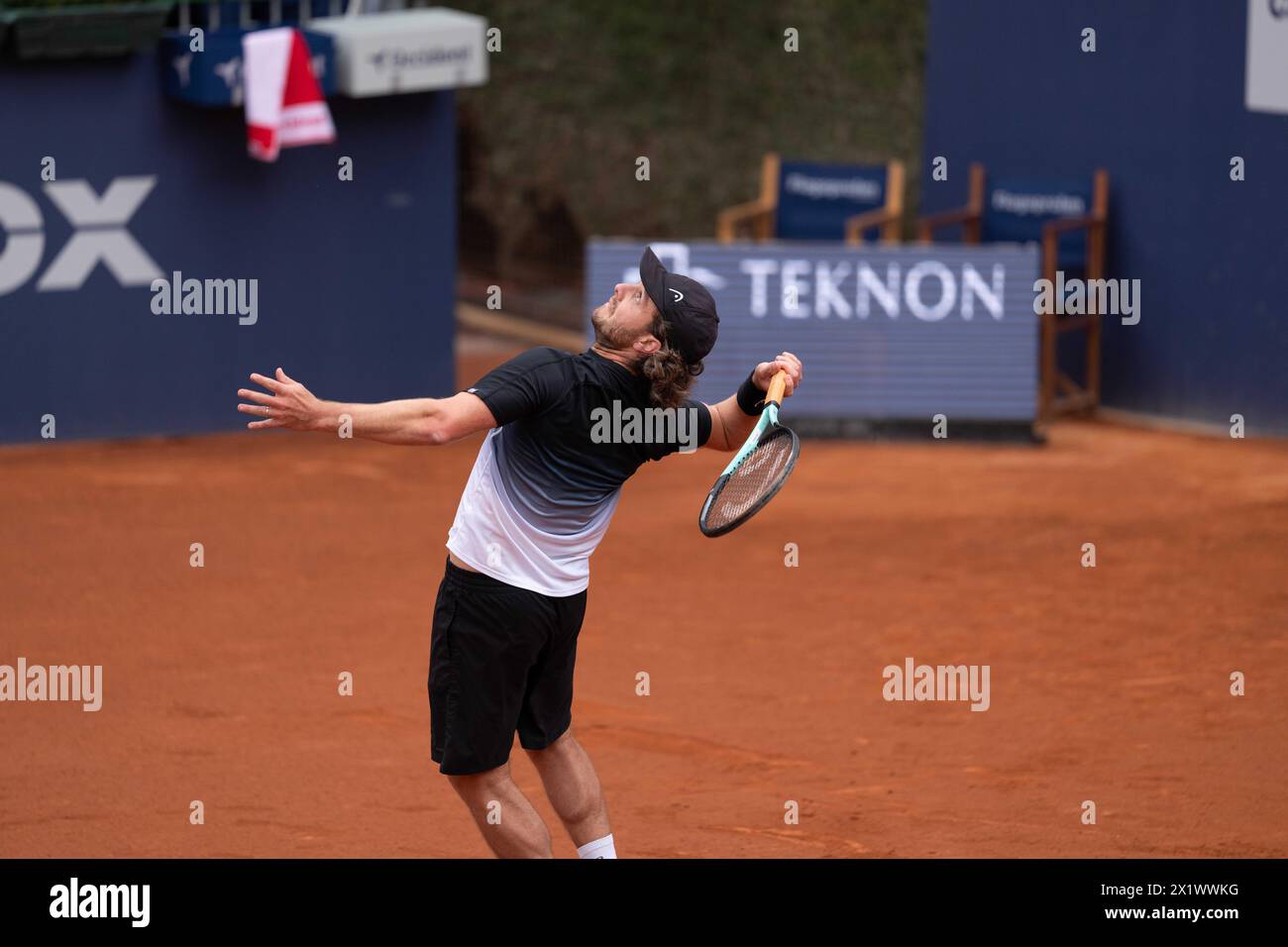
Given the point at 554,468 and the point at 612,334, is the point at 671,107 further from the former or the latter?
the point at 554,468

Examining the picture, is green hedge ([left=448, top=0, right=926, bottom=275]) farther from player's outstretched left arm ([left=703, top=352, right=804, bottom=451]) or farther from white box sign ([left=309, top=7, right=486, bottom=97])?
player's outstretched left arm ([left=703, top=352, right=804, bottom=451])

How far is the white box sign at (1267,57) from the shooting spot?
12961 millimetres

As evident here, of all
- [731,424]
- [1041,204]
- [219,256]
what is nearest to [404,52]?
[219,256]

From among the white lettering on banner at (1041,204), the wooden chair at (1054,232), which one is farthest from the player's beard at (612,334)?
the white lettering on banner at (1041,204)

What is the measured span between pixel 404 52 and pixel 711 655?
721 centimetres

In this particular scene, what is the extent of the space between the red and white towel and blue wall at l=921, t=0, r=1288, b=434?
6.31 metres

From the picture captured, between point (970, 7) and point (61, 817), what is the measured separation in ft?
42.1

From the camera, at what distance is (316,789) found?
641 cm

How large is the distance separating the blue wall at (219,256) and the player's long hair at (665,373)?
29.3 feet

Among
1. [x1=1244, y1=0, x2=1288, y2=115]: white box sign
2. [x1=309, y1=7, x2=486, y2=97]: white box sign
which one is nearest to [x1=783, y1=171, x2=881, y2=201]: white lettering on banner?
[x1=309, y1=7, x2=486, y2=97]: white box sign

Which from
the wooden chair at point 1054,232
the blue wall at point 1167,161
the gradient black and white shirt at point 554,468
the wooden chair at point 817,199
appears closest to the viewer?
the gradient black and white shirt at point 554,468

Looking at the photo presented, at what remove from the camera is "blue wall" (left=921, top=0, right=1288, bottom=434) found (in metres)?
13.7

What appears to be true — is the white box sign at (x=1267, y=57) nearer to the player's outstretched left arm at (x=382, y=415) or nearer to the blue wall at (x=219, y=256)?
the blue wall at (x=219, y=256)
